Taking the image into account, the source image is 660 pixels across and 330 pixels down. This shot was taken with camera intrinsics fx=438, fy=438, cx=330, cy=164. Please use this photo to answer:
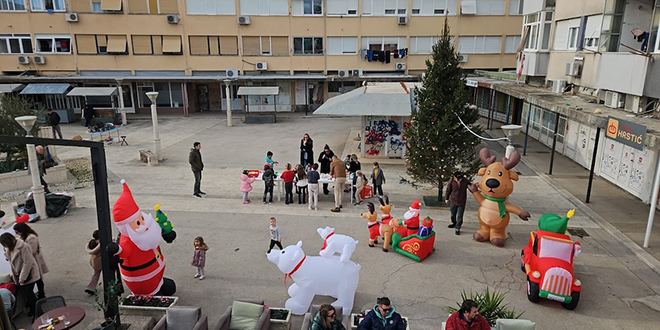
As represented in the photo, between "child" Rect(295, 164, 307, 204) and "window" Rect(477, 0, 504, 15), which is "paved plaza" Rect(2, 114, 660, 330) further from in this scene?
"window" Rect(477, 0, 504, 15)

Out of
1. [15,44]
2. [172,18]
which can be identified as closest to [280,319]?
[172,18]

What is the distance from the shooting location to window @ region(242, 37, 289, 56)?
3288 cm

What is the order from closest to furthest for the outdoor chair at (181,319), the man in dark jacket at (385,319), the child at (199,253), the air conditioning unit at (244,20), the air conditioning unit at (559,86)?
the man in dark jacket at (385,319)
the outdoor chair at (181,319)
the child at (199,253)
the air conditioning unit at (559,86)
the air conditioning unit at (244,20)

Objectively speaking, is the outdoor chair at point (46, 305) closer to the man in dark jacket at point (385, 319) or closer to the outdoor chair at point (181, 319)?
the outdoor chair at point (181, 319)

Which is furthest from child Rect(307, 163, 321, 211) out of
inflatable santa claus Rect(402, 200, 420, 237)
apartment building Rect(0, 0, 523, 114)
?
apartment building Rect(0, 0, 523, 114)

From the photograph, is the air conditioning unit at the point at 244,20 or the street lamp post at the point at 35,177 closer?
the street lamp post at the point at 35,177

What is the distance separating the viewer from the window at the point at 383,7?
32562mm

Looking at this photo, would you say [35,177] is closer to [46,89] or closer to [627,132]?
[627,132]

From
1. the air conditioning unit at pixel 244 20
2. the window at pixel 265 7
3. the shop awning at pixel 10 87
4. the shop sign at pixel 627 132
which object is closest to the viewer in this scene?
the shop sign at pixel 627 132

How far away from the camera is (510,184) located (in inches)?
421

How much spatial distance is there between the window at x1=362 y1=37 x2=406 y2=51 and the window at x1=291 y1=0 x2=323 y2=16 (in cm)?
406

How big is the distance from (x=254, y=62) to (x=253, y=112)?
12.4 feet

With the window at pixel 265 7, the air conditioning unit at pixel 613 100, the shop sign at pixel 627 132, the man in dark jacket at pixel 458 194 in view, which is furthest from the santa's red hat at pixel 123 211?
the window at pixel 265 7

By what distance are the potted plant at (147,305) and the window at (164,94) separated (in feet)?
94.0
